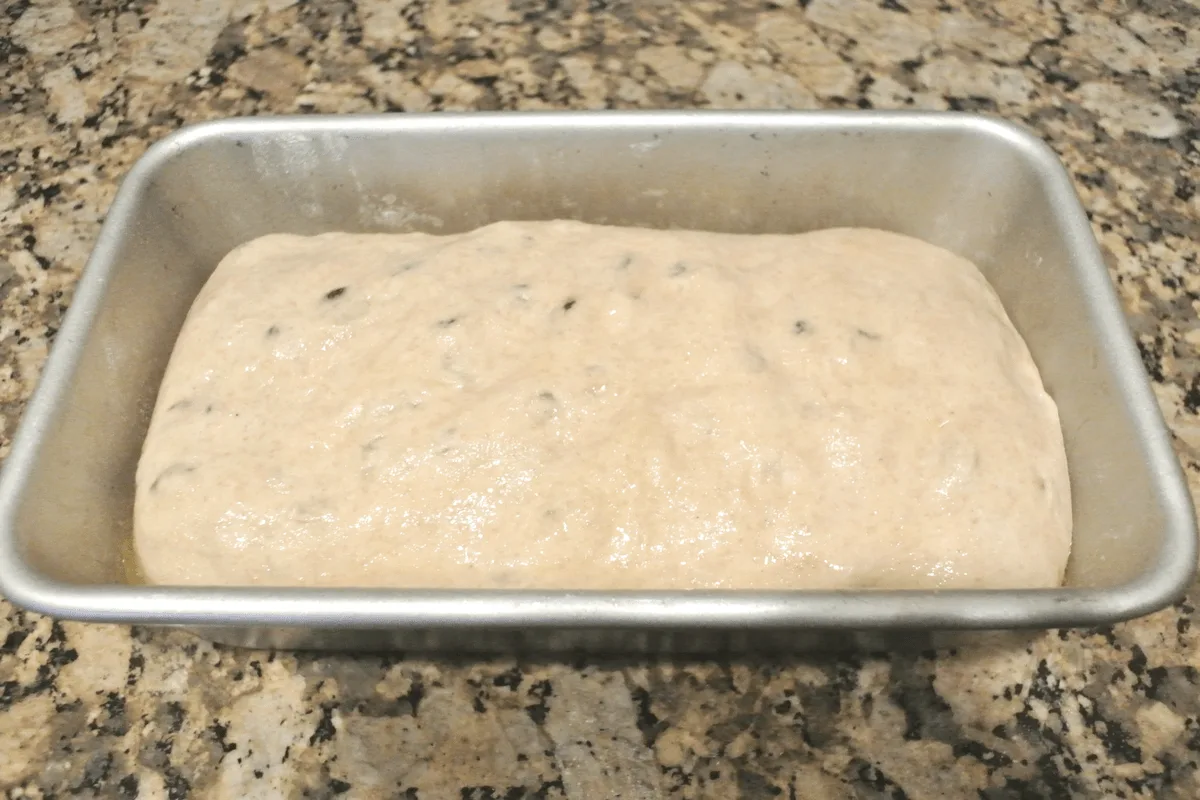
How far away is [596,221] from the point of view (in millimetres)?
1203

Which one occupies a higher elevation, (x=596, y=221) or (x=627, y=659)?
(x=596, y=221)

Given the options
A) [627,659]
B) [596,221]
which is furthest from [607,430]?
[596,221]

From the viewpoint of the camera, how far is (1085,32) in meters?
1.51

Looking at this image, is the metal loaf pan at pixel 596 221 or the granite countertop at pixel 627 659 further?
the granite countertop at pixel 627 659

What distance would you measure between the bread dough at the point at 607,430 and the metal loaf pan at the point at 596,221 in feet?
0.19

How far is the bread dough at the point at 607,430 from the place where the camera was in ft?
2.96

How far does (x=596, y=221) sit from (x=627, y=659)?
1.96 feet

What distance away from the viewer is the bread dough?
0.90 metres

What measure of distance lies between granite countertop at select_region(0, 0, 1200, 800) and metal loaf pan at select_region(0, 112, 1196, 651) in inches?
2.9

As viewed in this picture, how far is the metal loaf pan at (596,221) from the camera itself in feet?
2.51

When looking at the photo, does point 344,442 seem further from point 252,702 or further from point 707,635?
point 707,635

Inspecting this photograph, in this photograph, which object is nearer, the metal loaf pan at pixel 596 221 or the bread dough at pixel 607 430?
the metal loaf pan at pixel 596 221

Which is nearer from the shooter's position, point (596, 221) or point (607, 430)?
point (607, 430)

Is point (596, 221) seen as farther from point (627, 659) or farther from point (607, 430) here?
point (627, 659)
